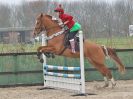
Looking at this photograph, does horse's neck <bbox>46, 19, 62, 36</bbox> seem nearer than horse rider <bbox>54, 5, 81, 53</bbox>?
No

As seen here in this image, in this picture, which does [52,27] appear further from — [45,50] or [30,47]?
[30,47]

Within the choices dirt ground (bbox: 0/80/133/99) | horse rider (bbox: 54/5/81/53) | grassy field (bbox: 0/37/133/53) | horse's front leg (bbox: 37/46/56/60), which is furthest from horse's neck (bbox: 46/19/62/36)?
grassy field (bbox: 0/37/133/53)

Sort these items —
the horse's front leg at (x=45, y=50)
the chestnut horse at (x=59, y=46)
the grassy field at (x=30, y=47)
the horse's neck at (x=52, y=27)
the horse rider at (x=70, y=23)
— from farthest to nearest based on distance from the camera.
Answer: the grassy field at (x=30, y=47)
the horse's neck at (x=52, y=27)
the chestnut horse at (x=59, y=46)
the horse's front leg at (x=45, y=50)
the horse rider at (x=70, y=23)

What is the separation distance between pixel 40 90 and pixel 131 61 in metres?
3.89

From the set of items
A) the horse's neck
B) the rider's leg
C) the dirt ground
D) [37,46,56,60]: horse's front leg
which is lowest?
the dirt ground

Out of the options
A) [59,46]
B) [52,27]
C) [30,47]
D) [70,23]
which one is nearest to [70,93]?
[59,46]

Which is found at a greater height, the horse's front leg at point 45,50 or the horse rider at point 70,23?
the horse rider at point 70,23

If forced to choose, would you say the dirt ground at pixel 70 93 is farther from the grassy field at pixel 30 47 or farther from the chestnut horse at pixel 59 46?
the grassy field at pixel 30 47

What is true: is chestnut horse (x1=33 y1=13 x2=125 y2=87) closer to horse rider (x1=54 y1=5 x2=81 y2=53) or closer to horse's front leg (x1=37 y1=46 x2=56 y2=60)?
horse's front leg (x1=37 y1=46 x2=56 y2=60)

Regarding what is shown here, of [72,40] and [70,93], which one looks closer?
[70,93]

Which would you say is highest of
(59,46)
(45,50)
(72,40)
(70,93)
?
(72,40)

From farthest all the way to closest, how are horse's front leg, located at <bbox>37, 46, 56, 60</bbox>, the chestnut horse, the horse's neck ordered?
the horse's neck → the chestnut horse → horse's front leg, located at <bbox>37, 46, 56, 60</bbox>

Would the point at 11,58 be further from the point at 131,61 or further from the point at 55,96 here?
the point at 131,61

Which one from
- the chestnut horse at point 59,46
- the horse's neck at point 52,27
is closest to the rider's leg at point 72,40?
the chestnut horse at point 59,46
